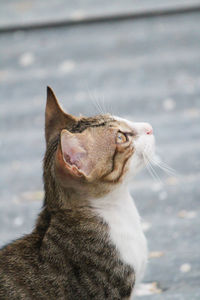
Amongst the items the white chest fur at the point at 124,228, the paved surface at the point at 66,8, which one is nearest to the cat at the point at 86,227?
the white chest fur at the point at 124,228

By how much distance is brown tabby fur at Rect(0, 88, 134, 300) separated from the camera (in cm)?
240

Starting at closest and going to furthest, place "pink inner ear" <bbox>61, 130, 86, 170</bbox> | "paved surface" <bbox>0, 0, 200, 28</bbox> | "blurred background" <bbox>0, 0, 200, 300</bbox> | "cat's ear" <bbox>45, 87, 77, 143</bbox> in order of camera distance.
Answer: "pink inner ear" <bbox>61, 130, 86, 170</bbox>, "cat's ear" <bbox>45, 87, 77, 143</bbox>, "blurred background" <bbox>0, 0, 200, 300</bbox>, "paved surface" <bbox>0, 0, 200, 28</bbox>

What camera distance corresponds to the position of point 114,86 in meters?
4.35

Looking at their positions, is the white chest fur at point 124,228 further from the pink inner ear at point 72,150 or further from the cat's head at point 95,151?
the pink inner ear at point 72,150

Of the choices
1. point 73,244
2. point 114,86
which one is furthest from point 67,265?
point 114,86

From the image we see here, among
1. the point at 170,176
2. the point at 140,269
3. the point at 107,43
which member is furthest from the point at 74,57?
the point at 140,269

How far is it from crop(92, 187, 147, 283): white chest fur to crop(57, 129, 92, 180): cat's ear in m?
0.18

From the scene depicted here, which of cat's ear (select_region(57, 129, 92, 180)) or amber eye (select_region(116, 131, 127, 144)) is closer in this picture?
cat's ear (select_region(57, 129, 92, 180))

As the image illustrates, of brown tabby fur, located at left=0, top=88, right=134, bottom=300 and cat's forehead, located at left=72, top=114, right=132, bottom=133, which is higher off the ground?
cat's forehead, located at left=72, top=114, right=132, bottom=133

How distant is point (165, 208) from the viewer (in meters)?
3.46

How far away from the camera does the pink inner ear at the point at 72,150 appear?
2.28 metres

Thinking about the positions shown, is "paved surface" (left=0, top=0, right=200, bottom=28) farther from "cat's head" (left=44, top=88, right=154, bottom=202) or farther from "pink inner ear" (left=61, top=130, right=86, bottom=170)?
"pink inner ear" (left=61, top=130, right=86, bottom=170)

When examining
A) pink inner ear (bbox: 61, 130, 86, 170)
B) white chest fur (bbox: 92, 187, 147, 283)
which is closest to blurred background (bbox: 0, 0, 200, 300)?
white chest fur (bbox: 92, 187, 147, 283)

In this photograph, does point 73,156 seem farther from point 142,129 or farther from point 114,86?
point 114,86
